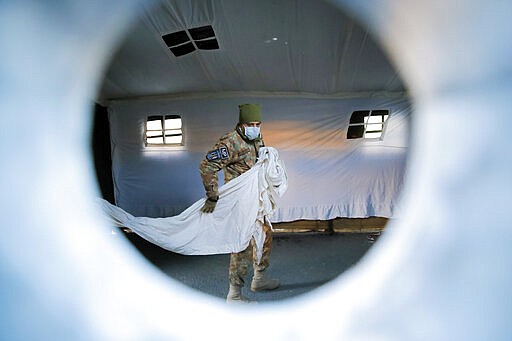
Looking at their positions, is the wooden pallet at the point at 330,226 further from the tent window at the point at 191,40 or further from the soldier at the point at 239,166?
the tent window at the point at 191,40

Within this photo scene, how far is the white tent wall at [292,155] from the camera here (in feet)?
1.96

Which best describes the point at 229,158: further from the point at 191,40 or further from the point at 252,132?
the point at 191,40

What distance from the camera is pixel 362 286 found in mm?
518

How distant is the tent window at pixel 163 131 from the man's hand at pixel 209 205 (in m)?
0.13

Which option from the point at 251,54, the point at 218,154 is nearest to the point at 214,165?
the point at 218,154

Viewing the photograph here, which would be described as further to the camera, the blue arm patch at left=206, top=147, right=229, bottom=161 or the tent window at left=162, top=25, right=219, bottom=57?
the blue arm patch at left=206, top=147, right=229, bottom=161

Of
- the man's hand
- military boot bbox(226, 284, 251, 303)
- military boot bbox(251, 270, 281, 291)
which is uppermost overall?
the man's hand

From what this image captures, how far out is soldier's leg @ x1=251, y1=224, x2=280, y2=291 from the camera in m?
0.77

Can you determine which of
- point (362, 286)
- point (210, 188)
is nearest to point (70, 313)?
point (210, 188)

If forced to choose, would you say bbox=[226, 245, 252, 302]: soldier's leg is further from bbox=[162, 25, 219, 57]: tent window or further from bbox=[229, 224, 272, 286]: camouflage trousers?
bbox=[162, 25, 219, 57]: tent window

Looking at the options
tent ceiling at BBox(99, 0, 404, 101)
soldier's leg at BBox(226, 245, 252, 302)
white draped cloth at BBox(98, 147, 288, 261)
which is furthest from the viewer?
soldier's leg at BBox(226, 245, 252, 302)

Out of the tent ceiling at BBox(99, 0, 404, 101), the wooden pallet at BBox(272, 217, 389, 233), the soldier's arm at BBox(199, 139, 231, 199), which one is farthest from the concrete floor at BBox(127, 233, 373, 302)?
the tent ceiling at BBox(99, 0, 404, 101)

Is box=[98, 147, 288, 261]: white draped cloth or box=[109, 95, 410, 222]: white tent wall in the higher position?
box=[109, 95, 410, 222]: white tent wall

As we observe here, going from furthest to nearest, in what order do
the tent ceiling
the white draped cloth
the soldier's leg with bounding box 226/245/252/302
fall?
1. the soldier's leg with bounding box 226/245/252/302
2. the white draped cloth
3. the tent ceiling
